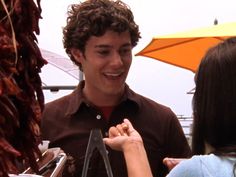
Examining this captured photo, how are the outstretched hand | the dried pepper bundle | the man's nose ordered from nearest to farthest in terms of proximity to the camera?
the dried pepper bundle, the outstretched hand, the man's nose

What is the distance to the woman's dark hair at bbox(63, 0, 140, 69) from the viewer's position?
2219mm

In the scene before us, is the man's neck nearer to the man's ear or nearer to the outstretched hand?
the man's ear

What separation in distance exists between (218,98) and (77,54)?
1.12 m

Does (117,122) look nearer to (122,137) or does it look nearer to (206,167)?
(122,137)

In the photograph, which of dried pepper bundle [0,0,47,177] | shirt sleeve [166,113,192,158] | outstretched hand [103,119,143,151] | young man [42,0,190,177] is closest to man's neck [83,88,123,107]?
young man [42,0,190,177]

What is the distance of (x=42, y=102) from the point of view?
1.10 m

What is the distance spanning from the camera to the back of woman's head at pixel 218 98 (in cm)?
Result: 135

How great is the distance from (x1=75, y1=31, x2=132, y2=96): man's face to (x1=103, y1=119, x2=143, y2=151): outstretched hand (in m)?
0.43

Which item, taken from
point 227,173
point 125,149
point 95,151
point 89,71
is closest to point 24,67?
point 227,173

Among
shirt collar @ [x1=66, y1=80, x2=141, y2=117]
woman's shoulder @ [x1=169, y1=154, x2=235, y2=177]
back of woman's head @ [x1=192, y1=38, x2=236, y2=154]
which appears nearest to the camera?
woman's shoulder @ [x1=169, y1=154, x2=235, y2=177]

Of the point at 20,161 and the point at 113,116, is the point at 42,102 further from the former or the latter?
the point at 113,116

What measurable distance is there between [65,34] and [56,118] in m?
0.43

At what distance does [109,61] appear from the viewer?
2.18 m

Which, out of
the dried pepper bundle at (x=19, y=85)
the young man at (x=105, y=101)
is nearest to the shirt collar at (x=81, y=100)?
the young man at (x=105, y=101)
